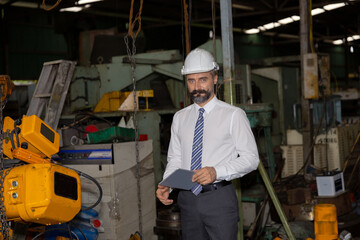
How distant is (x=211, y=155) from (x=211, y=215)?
323 mm

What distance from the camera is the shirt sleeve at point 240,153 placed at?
239cm

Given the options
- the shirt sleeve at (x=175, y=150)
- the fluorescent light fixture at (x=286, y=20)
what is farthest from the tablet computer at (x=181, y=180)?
the fluorescent light fixture at (x=286, y=20)

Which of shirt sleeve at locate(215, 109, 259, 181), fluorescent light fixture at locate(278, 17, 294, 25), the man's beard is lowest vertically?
shirt sleeve at locate(215, 109, 259, 181)

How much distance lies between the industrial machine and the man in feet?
1.96

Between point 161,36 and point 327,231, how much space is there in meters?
12.7

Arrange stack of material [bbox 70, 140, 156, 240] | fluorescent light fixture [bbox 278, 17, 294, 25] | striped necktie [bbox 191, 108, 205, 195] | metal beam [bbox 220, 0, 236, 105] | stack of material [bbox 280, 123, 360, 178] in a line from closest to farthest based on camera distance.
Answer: striped necktie [bbox 191, 108, 205, 195] < metal beam [bbox 220, 0, 236, 105] < stack of material [bbox 70, 140, 156, 240] < stack of material [bbox 280, 123, 360, 178] < fluorescent light fixture [bbox 278, 17, 294, 25]

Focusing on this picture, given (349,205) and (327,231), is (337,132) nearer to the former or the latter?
(349,205)

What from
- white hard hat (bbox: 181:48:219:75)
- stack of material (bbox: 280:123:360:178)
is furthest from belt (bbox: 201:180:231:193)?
stack of material (bbox: 280:123:360:178)

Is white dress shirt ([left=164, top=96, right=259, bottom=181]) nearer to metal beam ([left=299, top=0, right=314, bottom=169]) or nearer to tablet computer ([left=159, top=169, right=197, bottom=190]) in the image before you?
tablet computer ([left=159, top=169, right=197, bottom=190])

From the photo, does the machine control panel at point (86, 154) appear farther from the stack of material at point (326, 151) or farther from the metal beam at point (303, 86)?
the stack of material at point (326, 151)

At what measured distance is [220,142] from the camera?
2.52 metres

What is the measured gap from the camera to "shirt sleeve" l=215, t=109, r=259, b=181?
2.39 meters

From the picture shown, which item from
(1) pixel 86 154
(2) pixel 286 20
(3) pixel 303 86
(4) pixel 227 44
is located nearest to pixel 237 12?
(2) pixel 286 20

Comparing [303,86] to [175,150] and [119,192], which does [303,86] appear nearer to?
[119,192]
